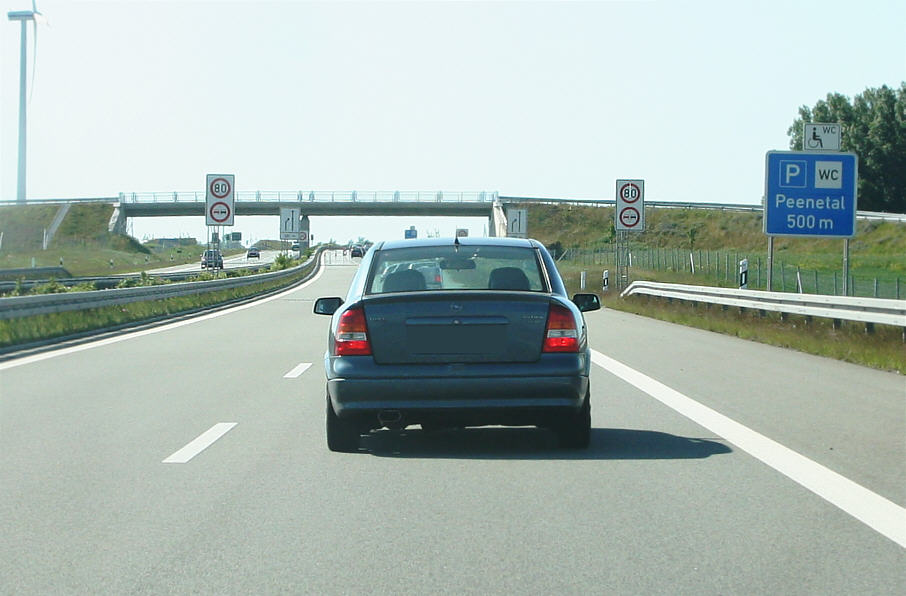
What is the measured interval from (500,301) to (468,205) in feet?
321

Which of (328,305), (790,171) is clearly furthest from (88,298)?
(328,305)

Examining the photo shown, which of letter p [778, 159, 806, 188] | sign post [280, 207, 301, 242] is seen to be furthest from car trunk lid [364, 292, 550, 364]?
sign post [280, 207, 301, 242]

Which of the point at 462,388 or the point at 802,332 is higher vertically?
the point at 462,388

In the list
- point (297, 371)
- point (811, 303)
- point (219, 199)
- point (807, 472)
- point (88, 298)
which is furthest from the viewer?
point (219, 199)

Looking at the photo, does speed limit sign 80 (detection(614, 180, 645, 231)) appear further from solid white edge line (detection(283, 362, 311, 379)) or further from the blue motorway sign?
solid white edge line (detection(283, 362, 311, 379))

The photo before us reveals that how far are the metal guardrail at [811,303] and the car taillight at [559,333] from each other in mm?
8455

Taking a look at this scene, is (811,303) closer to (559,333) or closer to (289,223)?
(559,333)

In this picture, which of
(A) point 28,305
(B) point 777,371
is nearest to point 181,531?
(B) point 777,371

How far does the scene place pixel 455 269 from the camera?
8.80 m

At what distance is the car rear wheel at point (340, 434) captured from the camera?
824 centimetres

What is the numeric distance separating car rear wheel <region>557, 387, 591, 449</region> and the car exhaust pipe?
3.73 ft

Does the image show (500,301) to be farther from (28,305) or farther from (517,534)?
(28,305)

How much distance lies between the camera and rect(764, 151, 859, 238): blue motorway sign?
22750 millimetres

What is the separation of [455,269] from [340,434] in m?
1.48
